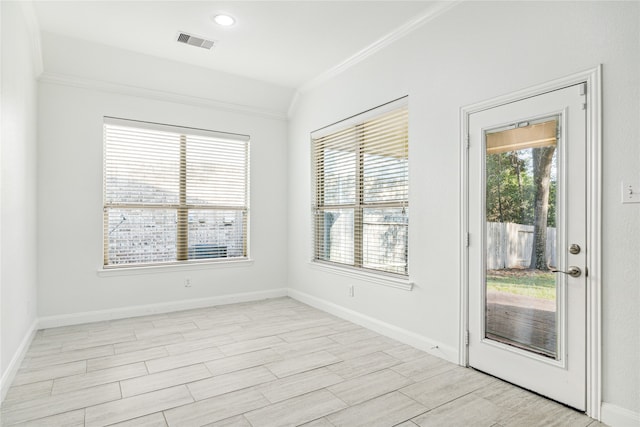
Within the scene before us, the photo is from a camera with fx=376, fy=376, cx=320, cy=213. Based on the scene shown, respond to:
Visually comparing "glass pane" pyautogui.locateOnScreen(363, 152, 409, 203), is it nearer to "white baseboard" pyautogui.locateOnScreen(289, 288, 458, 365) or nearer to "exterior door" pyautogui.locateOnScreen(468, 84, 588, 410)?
"exterior door" pyautogui.locateOnScreen(468, 84, 588, 410)

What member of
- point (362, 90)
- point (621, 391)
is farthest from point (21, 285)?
point (621, 391)

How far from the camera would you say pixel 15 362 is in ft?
9.42

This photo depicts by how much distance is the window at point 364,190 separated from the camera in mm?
3764

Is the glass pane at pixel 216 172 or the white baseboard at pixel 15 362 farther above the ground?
the glass pane at pixel 216 172

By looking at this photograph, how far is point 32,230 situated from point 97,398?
2165 mm

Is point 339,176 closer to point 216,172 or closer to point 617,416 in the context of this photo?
point 216,172

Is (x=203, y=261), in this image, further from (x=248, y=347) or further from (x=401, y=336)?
(x=401, y=336)

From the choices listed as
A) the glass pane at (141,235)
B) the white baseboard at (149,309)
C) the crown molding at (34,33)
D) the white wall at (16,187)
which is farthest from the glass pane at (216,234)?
the crown molding at (34,33)

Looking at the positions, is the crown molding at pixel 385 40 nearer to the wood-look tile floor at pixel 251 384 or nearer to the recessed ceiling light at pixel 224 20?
the recessed ceiling light at pixel 224 20

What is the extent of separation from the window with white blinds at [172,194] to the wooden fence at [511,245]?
347 centimetres

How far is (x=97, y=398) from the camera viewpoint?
250cm

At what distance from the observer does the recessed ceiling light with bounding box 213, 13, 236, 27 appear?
3.40 m

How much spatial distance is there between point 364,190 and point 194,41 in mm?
2382

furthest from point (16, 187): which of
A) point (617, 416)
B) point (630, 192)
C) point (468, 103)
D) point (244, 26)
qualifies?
point (617, 416)
